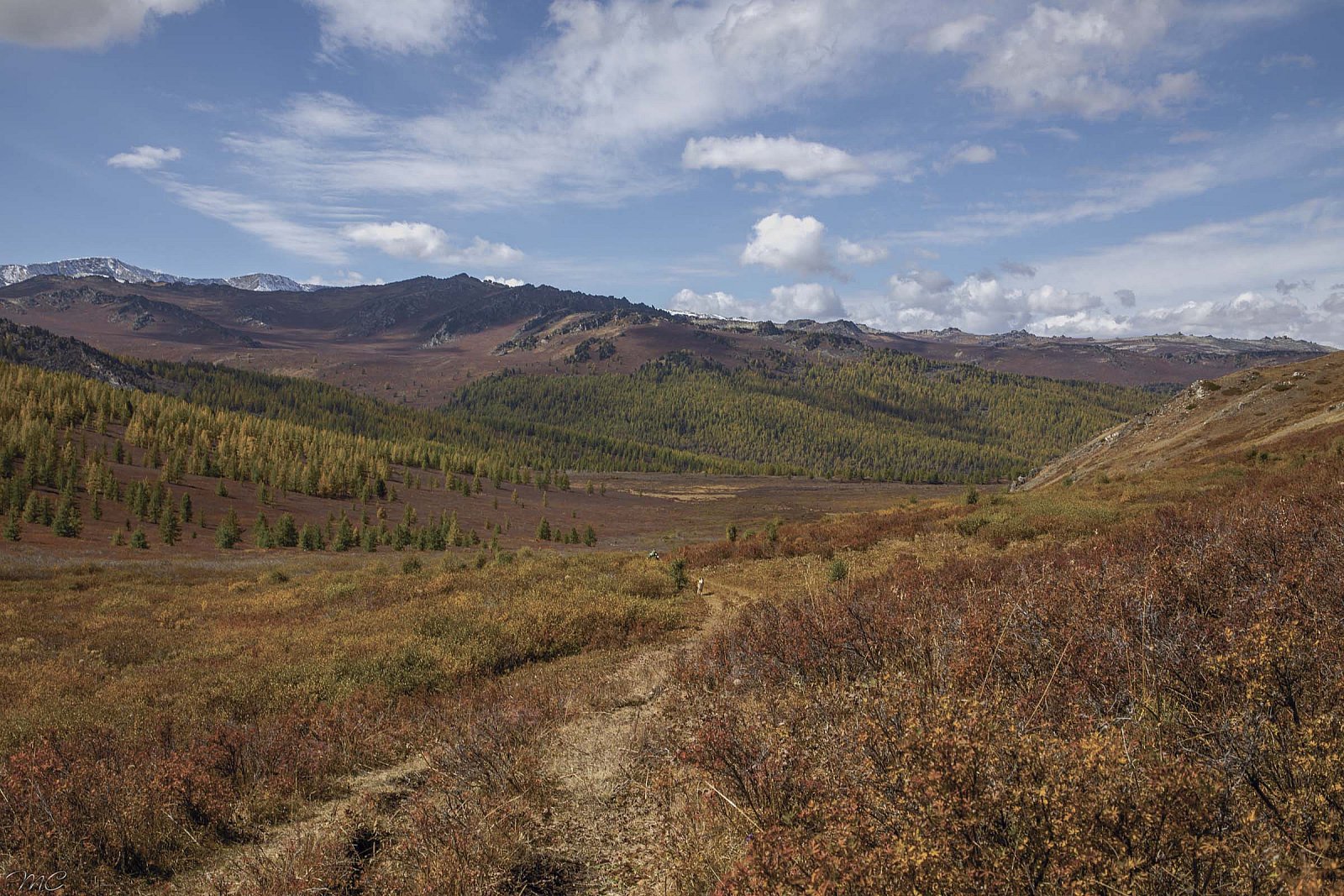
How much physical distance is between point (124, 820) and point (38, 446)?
99.4 metres

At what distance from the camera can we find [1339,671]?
14.9 ft

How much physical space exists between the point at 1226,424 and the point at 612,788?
48.9m

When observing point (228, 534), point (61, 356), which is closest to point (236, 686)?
point (228, 534)

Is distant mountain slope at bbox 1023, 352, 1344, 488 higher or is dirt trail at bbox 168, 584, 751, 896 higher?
distant mountain slope at bbox 1023, 352, 1344, 488

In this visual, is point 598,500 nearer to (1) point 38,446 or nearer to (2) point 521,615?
(1) point 38,446

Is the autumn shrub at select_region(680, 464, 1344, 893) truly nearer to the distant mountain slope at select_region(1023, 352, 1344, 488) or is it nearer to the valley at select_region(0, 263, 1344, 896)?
the valley at select_region(0, 263, 1344, 896)

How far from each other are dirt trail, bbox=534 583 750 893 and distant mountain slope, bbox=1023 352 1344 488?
26.9 meters

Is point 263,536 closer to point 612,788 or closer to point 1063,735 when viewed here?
point 612,788

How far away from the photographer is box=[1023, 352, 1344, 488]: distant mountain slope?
31.0 metres

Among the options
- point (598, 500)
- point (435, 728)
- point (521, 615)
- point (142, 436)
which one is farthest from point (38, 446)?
point (435, 728)

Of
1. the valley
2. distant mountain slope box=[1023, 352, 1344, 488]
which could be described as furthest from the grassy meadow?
distant mountain slope box=[1023, 352, 1344, 488]

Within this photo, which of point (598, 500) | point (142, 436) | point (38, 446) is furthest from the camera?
point (598, 500)

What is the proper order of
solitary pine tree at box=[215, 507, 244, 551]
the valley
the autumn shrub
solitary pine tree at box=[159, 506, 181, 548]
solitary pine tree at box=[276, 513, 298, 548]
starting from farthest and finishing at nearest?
1. solitary pine tree at box=[276, 513, 298, 548]
2. solitary pine tree at box=[159, 506, 181, 548]
3. solitary pine tree at box=[215, 507, 244, 551]
4. the valley
5. the autumn shrub

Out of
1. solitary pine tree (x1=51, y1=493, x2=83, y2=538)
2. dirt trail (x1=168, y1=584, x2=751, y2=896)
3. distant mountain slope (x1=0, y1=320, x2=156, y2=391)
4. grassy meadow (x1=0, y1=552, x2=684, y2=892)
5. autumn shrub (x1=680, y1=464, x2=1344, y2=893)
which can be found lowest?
solitary pine tree (x1=51, y1=493, x2=83, y2=538)
